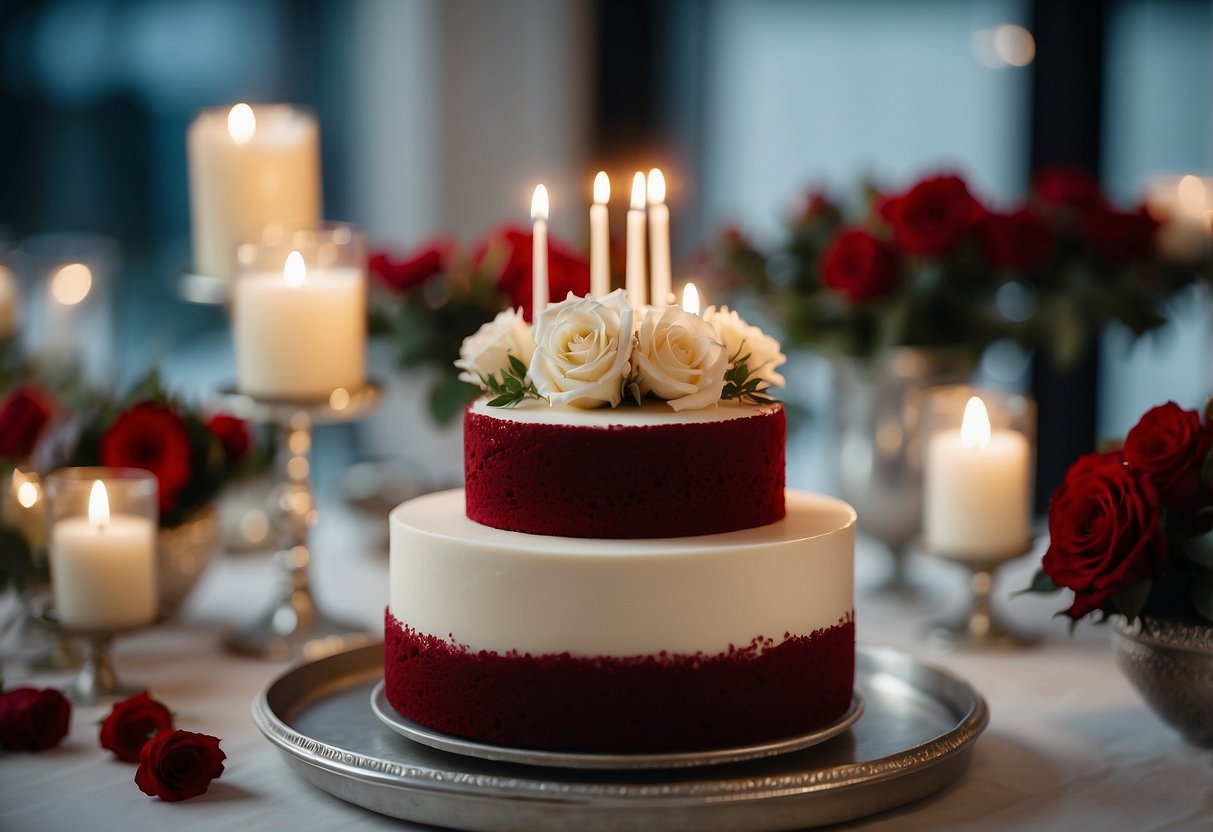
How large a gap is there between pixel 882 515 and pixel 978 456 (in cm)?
26

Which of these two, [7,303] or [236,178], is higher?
[236,178]

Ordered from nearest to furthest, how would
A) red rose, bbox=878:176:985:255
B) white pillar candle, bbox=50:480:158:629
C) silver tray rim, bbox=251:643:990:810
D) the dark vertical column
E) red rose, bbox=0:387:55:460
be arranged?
silver tray rim, bbox=251:643:990:810 < white pillar candle, bbox=50:480:158:629 < red rose, bbox=0:387:55:460 < red rose, bbox=878:176:985:255 < the dark vertical column

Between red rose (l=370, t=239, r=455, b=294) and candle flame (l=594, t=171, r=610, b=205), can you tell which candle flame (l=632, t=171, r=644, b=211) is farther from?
red rose (l=370, t=239, r=455, b=294)

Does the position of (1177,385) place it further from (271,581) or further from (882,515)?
(271,581)

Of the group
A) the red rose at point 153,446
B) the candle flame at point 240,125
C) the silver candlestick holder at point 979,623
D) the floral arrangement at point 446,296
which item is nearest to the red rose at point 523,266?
the floral arrangement at point 446,296

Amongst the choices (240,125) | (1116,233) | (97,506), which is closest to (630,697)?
(97,506)

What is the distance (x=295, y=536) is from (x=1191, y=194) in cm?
146

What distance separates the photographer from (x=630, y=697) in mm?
1196

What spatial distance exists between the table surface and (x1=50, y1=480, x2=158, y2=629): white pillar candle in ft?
0.33

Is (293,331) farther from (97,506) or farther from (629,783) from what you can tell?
(629,783)

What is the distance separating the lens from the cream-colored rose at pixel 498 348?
1.32 meters

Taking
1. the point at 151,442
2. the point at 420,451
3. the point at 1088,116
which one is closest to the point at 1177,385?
the point at 1088,116

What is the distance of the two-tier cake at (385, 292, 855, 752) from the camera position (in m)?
1.19

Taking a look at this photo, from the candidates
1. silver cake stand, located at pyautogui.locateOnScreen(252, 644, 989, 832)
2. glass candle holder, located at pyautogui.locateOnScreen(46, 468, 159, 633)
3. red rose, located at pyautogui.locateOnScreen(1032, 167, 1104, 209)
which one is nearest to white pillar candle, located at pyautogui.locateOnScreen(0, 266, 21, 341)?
glass candle holder, located at pyautogui.locateOnScreen(46, 468, 159, 633)
